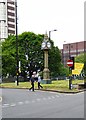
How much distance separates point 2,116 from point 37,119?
1.91 meters

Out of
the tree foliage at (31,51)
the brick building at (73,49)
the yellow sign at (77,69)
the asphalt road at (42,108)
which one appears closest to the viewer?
the asphalt road at (42,108)

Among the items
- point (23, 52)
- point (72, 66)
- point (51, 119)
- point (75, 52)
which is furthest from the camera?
point (75, 52)

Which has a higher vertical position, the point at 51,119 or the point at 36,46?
the point at 36,46

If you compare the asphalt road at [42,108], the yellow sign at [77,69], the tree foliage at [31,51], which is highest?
the tree foliage at [31,51]

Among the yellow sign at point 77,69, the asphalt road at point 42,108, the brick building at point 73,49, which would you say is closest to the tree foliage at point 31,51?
the yellow sign at point 77,69

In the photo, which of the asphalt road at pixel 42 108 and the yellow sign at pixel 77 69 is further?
the yellow sign at pixel 77 69

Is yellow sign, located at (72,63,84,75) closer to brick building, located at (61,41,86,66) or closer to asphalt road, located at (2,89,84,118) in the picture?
asphalt road, located at (2,89,84,118)

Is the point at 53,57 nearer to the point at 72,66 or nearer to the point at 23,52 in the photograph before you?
the point at 23,52

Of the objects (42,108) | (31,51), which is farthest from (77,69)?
(31,51)

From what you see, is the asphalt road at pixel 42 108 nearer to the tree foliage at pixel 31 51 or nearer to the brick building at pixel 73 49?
the tree foliage at pixel 31 51

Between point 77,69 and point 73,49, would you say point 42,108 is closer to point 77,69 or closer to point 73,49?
point 77,69

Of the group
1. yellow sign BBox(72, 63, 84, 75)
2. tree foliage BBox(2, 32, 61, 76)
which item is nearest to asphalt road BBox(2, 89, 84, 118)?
yellow sign BBox(72, 63, 84, 75)

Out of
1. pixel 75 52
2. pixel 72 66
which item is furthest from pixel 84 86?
pixel 75 52

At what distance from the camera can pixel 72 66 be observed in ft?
120
